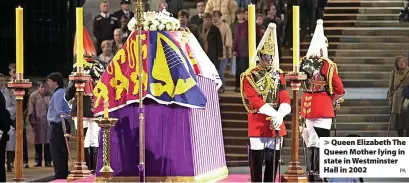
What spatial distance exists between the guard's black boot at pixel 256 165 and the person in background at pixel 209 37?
8522mm

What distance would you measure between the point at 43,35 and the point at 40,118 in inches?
175

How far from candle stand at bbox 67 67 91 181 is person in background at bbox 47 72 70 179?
8.01 feet

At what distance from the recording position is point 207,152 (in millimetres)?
17734

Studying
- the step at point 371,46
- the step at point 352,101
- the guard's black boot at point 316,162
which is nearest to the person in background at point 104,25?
the step at point 352,101

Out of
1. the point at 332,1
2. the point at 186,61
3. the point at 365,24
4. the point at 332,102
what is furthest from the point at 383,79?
the point at 186,61

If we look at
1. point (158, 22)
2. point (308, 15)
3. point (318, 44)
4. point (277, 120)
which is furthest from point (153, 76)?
point (308, 15)

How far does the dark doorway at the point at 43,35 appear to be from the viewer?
1113 inches

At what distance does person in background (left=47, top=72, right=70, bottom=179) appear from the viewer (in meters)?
20.9

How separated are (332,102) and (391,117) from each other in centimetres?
601

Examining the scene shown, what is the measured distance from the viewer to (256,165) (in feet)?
56.3

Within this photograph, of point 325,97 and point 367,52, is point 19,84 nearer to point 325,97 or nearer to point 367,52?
point 325,97

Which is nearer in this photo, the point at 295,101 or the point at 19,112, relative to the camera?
the point at 19,112

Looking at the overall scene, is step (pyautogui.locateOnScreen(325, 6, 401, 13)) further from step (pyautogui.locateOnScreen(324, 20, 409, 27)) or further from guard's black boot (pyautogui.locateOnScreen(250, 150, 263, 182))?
guard's black boot (pyautogui.locateOnScreen(250, 150, 263, 182))
